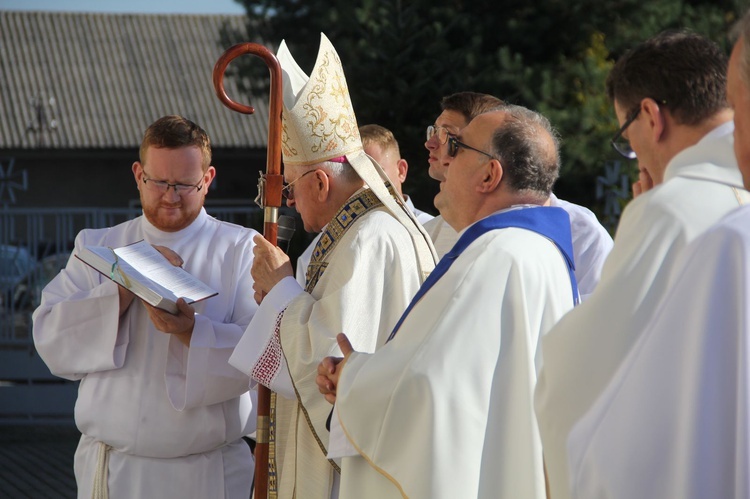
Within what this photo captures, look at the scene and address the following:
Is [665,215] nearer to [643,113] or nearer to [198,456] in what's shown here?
[643,113]

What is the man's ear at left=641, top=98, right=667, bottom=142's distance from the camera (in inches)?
84.9

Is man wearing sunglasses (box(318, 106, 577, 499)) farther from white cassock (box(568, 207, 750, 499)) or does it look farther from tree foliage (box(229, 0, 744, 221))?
tree foliage (box(229, 0, 744, 221))

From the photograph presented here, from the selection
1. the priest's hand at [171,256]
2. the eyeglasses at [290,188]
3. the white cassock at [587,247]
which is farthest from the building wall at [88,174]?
Answer: the eyeglasses at [290,188]

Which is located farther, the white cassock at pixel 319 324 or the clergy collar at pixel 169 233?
the clergy collar at pixel 169 233

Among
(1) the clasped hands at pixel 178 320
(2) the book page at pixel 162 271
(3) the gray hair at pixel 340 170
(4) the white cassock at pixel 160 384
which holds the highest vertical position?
(3) the gray hair at pixel 340 170

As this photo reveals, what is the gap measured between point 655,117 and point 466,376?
0.77m

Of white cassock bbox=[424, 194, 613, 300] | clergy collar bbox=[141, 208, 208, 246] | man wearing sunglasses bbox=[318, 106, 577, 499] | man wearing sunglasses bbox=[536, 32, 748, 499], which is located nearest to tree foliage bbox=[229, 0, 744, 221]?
white cassock bbox=[424, 194, 613, 300]

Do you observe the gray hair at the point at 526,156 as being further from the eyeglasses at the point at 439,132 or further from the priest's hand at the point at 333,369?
the eyeglasses at the point at 439,132

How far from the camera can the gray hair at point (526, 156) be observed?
2.80m

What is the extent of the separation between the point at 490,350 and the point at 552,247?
356 millimetres

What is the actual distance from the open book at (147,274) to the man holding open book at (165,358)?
0.06 m

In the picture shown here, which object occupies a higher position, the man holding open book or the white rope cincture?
the man holding open book

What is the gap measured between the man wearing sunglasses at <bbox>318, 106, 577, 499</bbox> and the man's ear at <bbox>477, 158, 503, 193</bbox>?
0.26 ft

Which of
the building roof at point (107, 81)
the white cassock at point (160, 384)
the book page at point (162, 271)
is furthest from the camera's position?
the building roof at point (107, 81)
